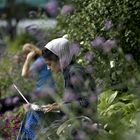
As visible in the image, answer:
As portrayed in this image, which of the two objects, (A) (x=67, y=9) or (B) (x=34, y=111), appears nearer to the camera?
(B) (x=34, y=111)

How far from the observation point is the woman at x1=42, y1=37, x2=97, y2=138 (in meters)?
4.57

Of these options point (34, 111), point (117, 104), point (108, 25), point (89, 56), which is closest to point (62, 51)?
point (34, 111)

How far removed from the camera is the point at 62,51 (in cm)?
523

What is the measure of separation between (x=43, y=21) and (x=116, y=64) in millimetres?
5194

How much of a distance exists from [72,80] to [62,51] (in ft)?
1.24

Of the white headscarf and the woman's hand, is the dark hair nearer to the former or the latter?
the white headscarf

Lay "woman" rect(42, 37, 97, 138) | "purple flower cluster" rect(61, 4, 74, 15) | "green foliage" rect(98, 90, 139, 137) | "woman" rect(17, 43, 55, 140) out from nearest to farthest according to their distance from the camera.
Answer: "woman" rect(42, 37, 97, 138) → "woman" rect(17, 43, 55, 140) → "green foliage" rect(98, 90, 139, 137) → "purple flower cluster" rect(61, 4, 74, 15)

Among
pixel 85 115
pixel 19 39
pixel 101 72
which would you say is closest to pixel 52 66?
pixel 85 115

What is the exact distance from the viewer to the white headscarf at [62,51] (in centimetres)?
516

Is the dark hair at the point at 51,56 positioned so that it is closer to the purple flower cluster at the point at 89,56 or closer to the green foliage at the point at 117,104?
the green foliage at the point at 117,104

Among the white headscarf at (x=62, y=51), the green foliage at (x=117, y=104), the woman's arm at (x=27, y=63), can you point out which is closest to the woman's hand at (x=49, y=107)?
the white headscarf at (x=62, y=51)

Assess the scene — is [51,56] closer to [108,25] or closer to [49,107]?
[49,107]

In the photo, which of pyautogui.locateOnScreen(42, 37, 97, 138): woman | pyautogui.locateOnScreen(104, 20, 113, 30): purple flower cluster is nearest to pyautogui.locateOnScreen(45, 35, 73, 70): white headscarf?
pyautogui.locateOnScreen(42, 37, 97, 138): woman

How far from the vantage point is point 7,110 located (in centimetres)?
736
